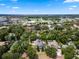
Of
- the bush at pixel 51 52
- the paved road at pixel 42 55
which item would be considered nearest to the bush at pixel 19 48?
the paved road at pixel 42 55

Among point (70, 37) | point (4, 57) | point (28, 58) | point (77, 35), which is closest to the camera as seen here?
point (4, 57)

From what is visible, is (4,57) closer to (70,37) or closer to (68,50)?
(68,50)

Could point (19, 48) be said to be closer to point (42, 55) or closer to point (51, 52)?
point (42, 55)

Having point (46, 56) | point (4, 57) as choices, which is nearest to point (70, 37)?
point (46, 56)

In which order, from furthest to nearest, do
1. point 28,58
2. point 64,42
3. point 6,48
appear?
point 64,42
point 6,48
point 28,58

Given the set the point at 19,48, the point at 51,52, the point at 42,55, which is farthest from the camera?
the point at 42,55

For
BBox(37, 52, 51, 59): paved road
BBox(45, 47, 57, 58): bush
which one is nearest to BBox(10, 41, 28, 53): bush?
BBox(37, 52, 51, 59): paved road

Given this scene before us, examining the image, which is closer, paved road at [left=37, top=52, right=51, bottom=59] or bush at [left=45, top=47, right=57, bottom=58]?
bush at [left=45, top=47, right=57, bottom=58]

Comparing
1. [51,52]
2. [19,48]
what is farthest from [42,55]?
[19,48]

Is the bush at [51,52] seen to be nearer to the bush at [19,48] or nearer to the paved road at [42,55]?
the paved road at [42,55]

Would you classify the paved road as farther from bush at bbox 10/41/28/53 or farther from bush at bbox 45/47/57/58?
bush at bbox 10/41/28/53

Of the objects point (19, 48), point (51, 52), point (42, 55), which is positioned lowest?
point (42, 55)
